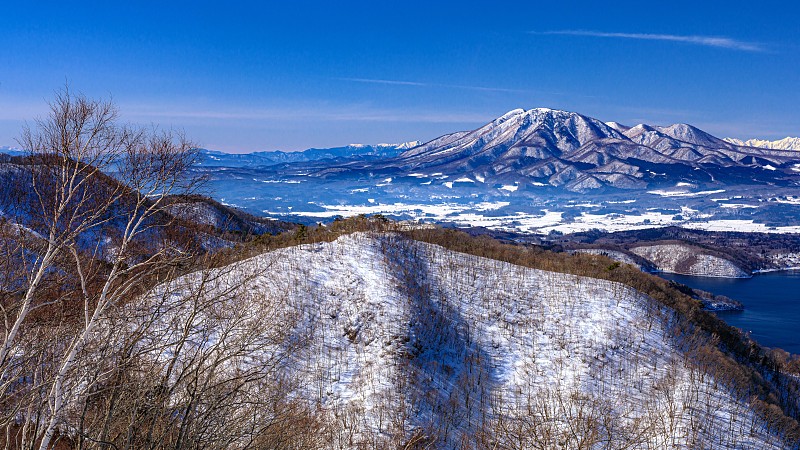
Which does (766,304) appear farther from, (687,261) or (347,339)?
(347,339)

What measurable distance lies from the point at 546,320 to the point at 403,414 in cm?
766

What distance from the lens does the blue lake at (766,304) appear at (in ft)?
240

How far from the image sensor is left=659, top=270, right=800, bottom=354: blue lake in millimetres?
73062

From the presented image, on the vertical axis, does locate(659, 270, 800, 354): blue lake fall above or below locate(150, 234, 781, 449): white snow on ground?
below

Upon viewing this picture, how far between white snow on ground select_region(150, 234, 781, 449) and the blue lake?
6101 centimetres

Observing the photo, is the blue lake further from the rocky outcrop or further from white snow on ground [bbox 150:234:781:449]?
white snow on ground [bbox 150:234:781:449]

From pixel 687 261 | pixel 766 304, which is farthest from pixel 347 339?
pixel 687 261

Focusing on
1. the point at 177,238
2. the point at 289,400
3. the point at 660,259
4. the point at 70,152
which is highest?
the point at 70,152

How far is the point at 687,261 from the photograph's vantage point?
145 meters

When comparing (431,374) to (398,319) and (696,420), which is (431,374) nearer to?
(398,319)

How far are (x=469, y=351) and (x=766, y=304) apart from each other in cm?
10839

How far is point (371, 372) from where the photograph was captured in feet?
49.9

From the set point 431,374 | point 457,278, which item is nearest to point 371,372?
point 431,374

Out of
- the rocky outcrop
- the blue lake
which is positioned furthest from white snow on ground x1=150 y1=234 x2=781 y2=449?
the rocky outcrop
